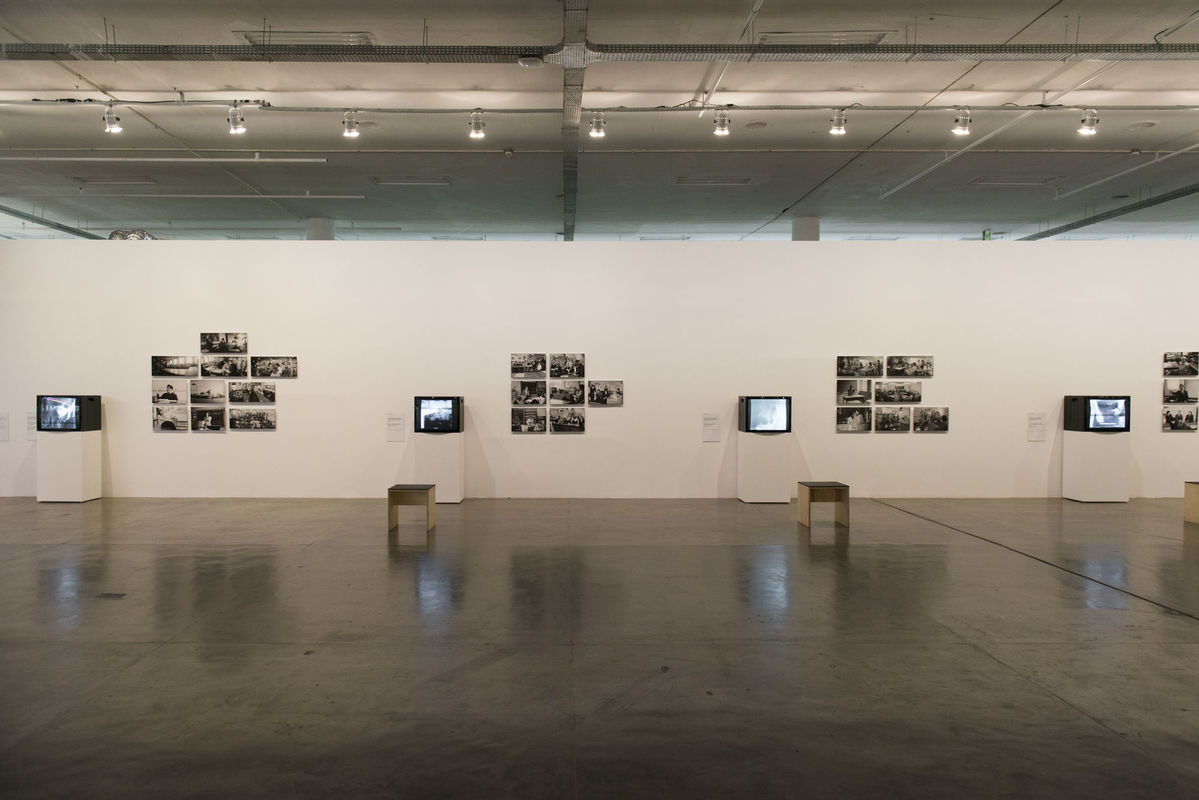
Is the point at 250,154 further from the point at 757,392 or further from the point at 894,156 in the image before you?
the point at 894,156

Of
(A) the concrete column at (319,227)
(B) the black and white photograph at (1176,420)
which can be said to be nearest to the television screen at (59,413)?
(A) the concrete column at (319,227)

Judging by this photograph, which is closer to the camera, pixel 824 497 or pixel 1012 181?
pixel 824 497

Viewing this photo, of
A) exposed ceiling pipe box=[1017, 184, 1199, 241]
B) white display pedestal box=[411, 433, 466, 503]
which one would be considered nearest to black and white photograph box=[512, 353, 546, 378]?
white display pedestal box=[411, 433, 466, 503]

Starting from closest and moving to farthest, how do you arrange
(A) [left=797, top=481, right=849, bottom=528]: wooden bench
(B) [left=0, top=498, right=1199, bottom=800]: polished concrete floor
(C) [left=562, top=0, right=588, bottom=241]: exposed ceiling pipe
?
(B) [left=0, top=498, right=1199, bottom=800]: polished concrete floor < (C) [left=562, top=0, right=588, bottom=241]: exposed ceiling pipe < (A) [left=797, top=481, right=849, bottom=528]: wooden bench

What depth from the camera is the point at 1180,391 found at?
436 inches

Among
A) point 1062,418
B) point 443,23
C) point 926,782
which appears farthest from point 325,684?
point 1062,418

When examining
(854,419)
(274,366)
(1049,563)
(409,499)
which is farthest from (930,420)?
(274,366)

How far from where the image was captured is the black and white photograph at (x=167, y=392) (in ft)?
35.5

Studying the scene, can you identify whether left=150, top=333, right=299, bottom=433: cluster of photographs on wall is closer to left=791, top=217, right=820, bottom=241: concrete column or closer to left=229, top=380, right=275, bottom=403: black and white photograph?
left=229, top=380, right=275, bottom=403: black and white photograph

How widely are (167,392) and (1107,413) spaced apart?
48.0 ft

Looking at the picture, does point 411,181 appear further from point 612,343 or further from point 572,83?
point 572,83

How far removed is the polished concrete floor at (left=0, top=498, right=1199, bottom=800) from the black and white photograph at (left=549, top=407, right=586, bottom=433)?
3.18 metres

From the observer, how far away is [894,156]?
464 inches

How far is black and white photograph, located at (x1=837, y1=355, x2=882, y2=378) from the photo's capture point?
36.1ft
